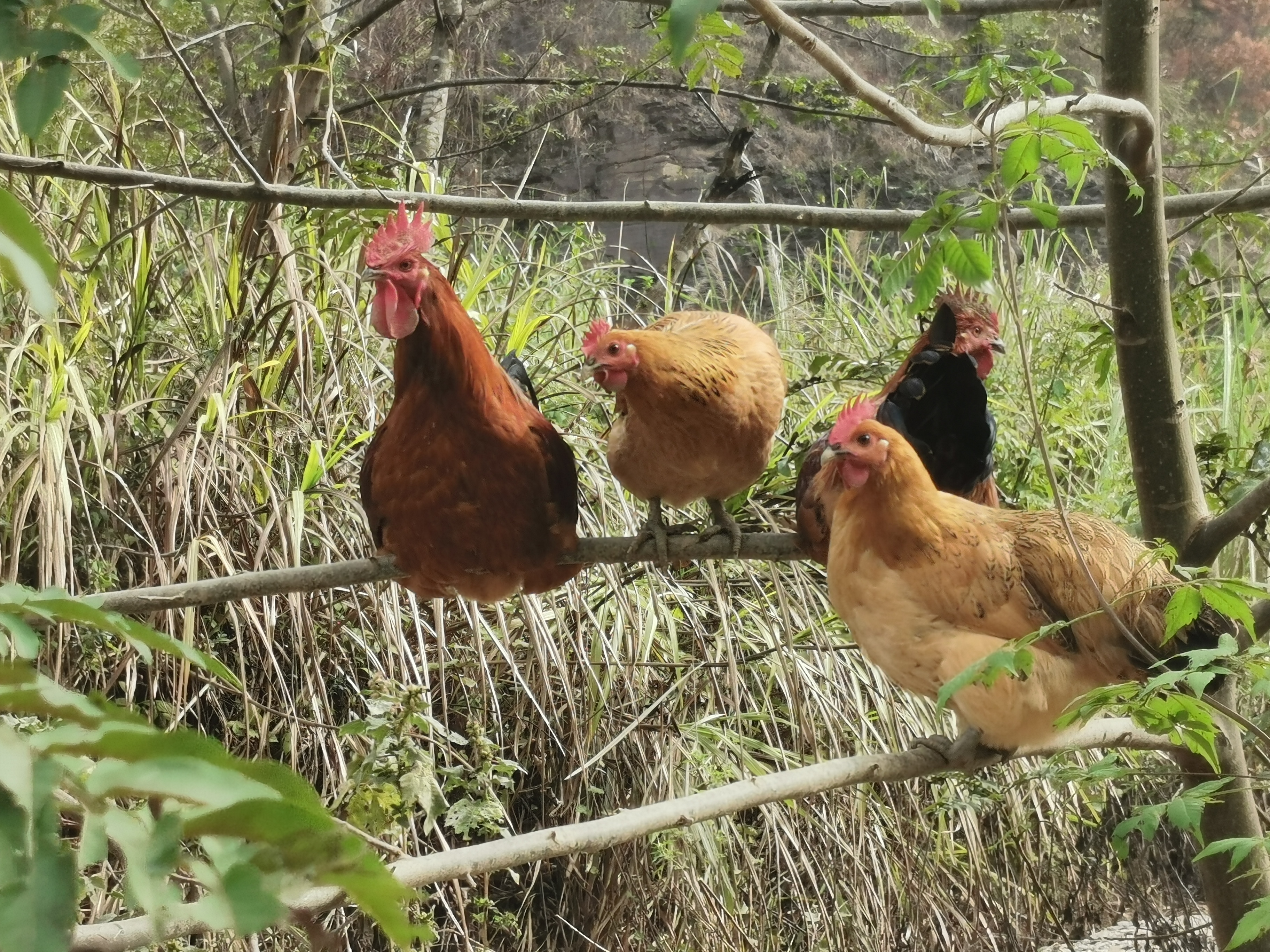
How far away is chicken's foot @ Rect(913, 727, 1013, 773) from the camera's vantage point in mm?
2141

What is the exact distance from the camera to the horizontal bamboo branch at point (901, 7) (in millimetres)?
2166

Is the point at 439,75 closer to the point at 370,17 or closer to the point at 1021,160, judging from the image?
the point at 370,17

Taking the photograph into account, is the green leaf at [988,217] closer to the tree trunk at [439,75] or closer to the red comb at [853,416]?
the red comb at [853,416]

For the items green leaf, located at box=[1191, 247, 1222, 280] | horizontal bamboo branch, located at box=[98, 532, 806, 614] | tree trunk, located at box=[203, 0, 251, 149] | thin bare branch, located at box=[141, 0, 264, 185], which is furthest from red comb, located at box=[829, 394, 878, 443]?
tree trunk, located at box=[203, 0, 251, 149]

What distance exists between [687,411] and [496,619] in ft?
4.45

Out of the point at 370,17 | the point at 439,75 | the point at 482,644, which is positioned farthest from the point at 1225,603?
the point at 439,75

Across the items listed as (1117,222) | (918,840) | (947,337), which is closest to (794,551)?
(947,337)

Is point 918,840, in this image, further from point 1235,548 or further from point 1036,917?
point 1235,548

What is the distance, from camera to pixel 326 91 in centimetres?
383

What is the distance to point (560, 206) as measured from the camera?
6.21 feet

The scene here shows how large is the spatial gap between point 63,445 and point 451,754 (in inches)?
47.9

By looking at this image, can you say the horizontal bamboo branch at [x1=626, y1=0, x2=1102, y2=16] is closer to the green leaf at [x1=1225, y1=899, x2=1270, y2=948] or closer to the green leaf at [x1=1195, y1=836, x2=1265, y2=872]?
the green leaf at [x1=1195, y1=836, x2=1265, y2=872]

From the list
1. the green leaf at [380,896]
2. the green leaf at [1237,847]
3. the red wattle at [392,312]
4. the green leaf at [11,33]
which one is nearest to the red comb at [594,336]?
the red wattle at [392,312]

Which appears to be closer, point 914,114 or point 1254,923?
point 1254,923
